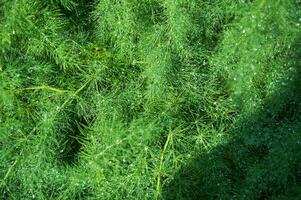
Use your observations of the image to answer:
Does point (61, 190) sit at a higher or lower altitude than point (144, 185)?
lower

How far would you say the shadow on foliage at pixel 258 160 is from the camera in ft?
7.10

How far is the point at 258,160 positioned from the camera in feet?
7.29

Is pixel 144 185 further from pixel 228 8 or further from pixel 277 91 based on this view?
pixel 228 8

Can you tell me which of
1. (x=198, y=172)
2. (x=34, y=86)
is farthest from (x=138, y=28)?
(x=198, y=172)

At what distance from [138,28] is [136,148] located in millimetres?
529

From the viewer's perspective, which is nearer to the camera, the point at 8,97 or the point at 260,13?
the point at 260,13

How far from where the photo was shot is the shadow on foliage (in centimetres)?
216

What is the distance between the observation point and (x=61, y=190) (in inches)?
90.0

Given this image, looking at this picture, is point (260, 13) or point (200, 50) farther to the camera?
point (200, 50)

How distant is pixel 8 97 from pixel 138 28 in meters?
0.64

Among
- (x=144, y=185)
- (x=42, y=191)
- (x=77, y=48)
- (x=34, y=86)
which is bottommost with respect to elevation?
(x=42, y=191)

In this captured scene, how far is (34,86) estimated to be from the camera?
2.26m

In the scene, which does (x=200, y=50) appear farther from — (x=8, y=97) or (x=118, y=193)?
(x=8, y=97)

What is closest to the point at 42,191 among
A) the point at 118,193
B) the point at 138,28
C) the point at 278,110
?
the point at 118,193
